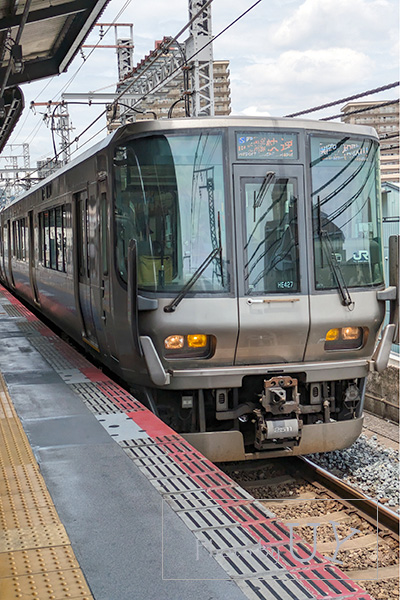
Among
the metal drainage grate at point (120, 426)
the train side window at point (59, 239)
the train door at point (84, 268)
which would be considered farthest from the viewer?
the train side window at point (59, 239)

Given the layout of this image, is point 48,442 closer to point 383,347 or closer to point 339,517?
point 339,517

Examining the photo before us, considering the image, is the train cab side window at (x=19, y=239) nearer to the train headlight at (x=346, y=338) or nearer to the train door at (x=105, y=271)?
the train door at (x=105, y=271)

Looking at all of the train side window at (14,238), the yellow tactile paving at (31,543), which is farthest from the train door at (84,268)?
the train side window at (14,238)

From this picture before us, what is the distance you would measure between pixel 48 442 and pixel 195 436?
4.93ft

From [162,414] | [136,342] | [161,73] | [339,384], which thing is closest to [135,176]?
[136,342]

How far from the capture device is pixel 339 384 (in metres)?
6.55

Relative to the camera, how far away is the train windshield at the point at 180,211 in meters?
5.92

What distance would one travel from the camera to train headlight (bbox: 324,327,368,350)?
20.5ft

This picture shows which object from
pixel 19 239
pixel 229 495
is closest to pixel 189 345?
pixel 229 495

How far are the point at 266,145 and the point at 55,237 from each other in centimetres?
491

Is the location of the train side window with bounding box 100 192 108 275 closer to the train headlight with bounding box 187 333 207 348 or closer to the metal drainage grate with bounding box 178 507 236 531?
the train headlight with bounding box 187 333 207 348

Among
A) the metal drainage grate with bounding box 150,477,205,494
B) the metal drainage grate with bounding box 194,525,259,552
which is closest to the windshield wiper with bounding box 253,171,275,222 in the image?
the metal drainage grate with bounding box 150,477,205,494

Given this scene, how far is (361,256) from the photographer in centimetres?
630

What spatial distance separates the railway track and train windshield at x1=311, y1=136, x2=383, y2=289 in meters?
1.99
